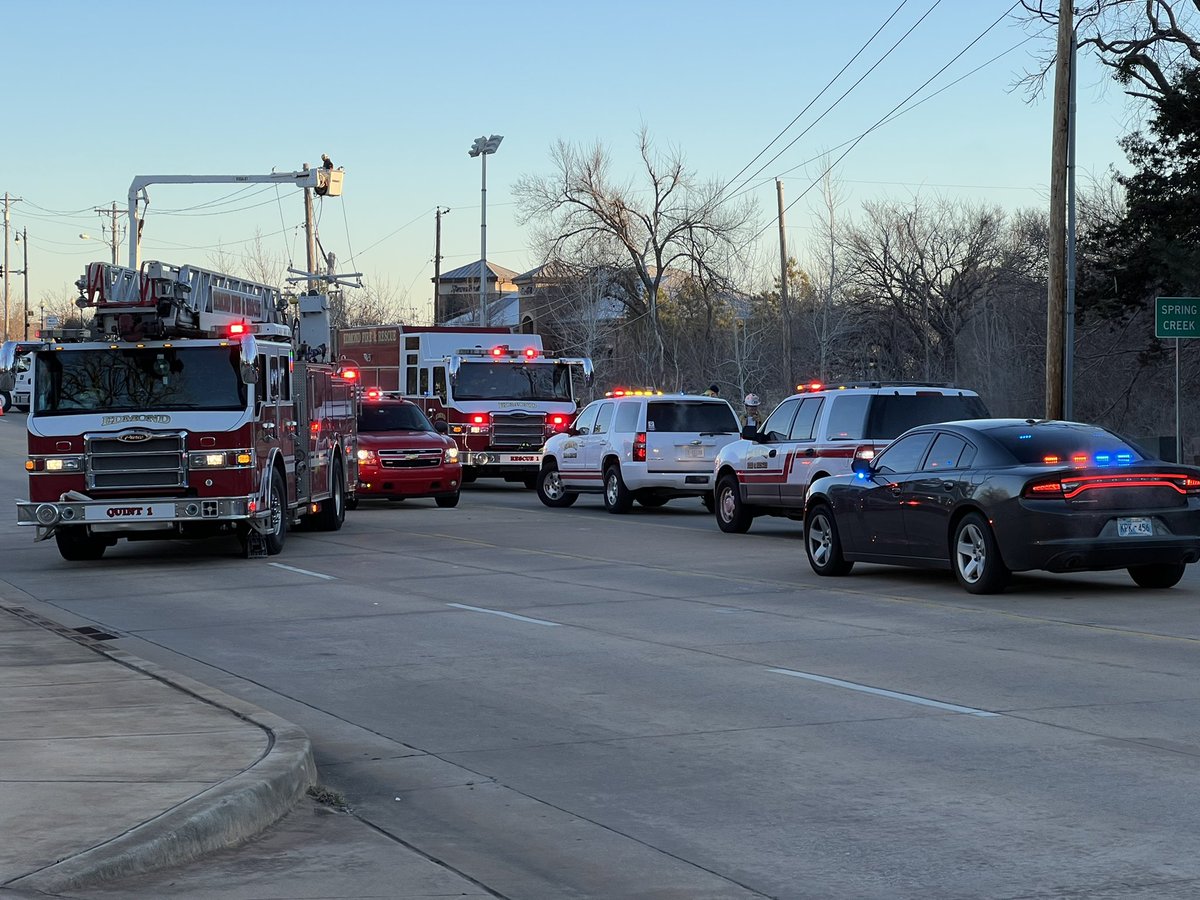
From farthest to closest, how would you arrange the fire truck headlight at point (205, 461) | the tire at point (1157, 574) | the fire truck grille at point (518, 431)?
the fire truck grille at point (518, 431) < the fire truck headlight at point (205, 461) < the tire at point (1157, 574)

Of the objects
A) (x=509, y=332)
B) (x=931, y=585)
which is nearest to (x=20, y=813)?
(x=931, y=585)

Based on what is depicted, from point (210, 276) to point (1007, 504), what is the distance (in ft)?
34.7

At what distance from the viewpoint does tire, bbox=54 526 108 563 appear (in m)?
20.3

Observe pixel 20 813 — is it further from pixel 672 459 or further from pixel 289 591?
pixel 672 459

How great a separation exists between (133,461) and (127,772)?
1214cm

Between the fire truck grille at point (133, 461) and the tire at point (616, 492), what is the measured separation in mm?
10048

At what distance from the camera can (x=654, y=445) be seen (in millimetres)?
26906

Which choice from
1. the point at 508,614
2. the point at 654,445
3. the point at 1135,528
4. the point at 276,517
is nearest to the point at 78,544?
the point at 276,517

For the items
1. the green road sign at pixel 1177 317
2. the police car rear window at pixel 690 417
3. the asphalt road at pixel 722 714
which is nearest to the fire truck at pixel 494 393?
the police car rear window at pixel 690 417

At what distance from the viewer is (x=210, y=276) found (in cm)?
2059

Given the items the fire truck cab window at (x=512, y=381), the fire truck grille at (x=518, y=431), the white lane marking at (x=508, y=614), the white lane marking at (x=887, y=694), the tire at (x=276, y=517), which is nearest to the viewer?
the white lane marking at (x=887, y=694)

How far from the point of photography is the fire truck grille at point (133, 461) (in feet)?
62.2

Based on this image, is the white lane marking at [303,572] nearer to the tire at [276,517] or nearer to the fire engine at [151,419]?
the fire engine at [151,419]

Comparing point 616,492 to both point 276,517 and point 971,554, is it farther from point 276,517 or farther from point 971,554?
point 971,554
